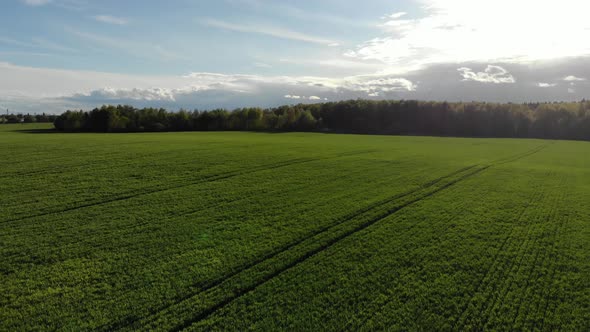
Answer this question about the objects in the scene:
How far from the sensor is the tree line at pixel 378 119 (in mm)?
96562

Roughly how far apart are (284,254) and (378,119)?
114 m

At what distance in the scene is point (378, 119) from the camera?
396 feet

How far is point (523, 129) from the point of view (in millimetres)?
100438

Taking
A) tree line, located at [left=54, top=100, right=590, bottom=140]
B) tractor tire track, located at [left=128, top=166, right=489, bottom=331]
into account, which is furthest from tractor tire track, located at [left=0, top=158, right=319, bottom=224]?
tree line, located at [left=54, top=100, right=590, bottom=140]

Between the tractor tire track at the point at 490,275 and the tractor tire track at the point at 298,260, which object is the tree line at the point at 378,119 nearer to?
the tractor tire track at the point at 298,260

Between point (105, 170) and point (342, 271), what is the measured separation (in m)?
20.2

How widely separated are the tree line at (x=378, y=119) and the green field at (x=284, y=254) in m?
84.5

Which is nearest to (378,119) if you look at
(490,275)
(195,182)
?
(195,182)

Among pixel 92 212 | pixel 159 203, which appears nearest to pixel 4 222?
pixel 92 212

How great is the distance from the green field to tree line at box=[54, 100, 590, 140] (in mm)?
84518

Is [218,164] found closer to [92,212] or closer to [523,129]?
[92,212]

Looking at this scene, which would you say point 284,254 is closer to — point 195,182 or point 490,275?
point 490,275

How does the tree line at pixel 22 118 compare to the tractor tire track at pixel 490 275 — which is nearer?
the tractor tire track at pixel 490 275

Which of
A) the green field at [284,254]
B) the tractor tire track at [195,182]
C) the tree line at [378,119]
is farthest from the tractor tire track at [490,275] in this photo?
the tree line at [378,119]
